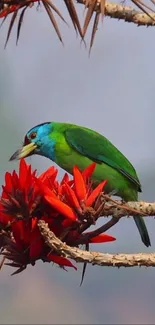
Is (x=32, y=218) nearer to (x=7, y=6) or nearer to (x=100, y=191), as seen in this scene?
(x=100, y=191)

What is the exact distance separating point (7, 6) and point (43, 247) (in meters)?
0.47

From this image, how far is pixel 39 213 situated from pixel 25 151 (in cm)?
151

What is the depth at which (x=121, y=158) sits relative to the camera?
295cm

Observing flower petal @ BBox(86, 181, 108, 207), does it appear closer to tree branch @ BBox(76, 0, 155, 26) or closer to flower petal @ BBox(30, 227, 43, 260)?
flower petal @ BBox(30, 227, 43, 260)

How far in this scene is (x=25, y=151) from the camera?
271 centimetres

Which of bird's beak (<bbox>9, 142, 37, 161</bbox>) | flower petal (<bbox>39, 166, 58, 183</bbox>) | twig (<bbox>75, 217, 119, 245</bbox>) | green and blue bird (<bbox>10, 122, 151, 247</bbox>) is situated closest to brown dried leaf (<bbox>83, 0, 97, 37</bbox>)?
flower petal (<bbox>39, 166, 58, 183</bbox>)

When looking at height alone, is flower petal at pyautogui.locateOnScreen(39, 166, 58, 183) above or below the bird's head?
above

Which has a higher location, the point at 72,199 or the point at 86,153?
the point at 72,199

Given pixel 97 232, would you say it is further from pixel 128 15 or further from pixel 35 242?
pixel 128 15

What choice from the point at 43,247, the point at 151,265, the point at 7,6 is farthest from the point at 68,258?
the point at 7,6

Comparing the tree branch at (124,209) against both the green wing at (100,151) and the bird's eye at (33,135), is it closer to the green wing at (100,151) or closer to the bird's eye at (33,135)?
the green wing at (100,151)

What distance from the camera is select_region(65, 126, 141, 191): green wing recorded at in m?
2.89

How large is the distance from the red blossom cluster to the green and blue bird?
150 cm

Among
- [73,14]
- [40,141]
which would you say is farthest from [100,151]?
[73,14]
